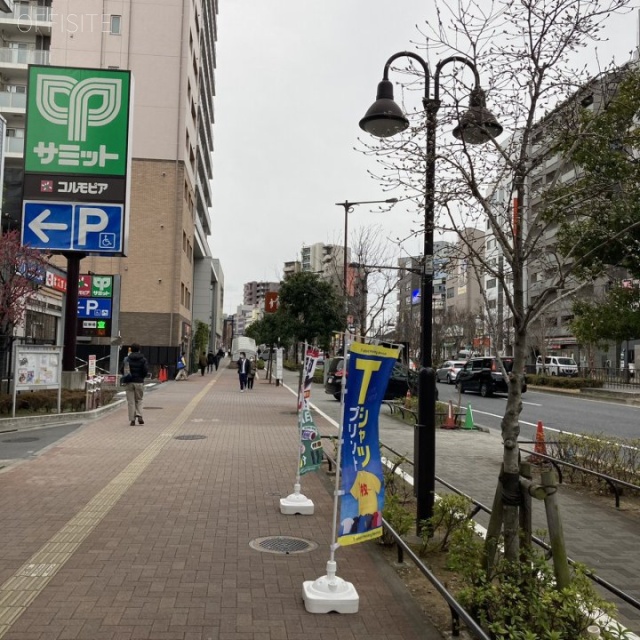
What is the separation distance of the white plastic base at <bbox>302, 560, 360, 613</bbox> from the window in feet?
141

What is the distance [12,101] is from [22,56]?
365 cm

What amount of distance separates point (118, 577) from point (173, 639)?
1190mm

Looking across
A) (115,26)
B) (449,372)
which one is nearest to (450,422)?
(449,372)

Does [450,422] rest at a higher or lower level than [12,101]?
lower

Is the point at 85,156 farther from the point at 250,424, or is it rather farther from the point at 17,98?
the point at 17,98

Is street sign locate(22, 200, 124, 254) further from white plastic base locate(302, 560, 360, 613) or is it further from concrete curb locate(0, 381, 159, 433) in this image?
white plastic base locate(302, 560, 360, 613)

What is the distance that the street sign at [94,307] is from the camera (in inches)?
1030

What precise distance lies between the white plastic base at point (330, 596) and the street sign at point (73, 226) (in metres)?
16.5

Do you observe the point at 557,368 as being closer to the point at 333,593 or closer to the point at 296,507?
the point at 296,507

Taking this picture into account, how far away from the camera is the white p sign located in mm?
19078

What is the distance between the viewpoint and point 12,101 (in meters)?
40.5

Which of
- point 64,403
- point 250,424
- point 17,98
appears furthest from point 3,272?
point 17,98

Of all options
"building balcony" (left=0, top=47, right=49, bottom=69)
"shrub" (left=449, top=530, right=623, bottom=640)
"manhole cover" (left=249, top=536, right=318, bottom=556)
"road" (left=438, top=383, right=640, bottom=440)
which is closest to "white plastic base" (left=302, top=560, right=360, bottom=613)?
"shrub" (left=449, top=530, right=623, bottom=640)

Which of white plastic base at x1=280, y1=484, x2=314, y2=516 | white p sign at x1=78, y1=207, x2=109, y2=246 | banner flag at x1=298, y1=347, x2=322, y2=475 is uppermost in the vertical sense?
white p sign at x1=78, y1=207, x2=109, y2=246
